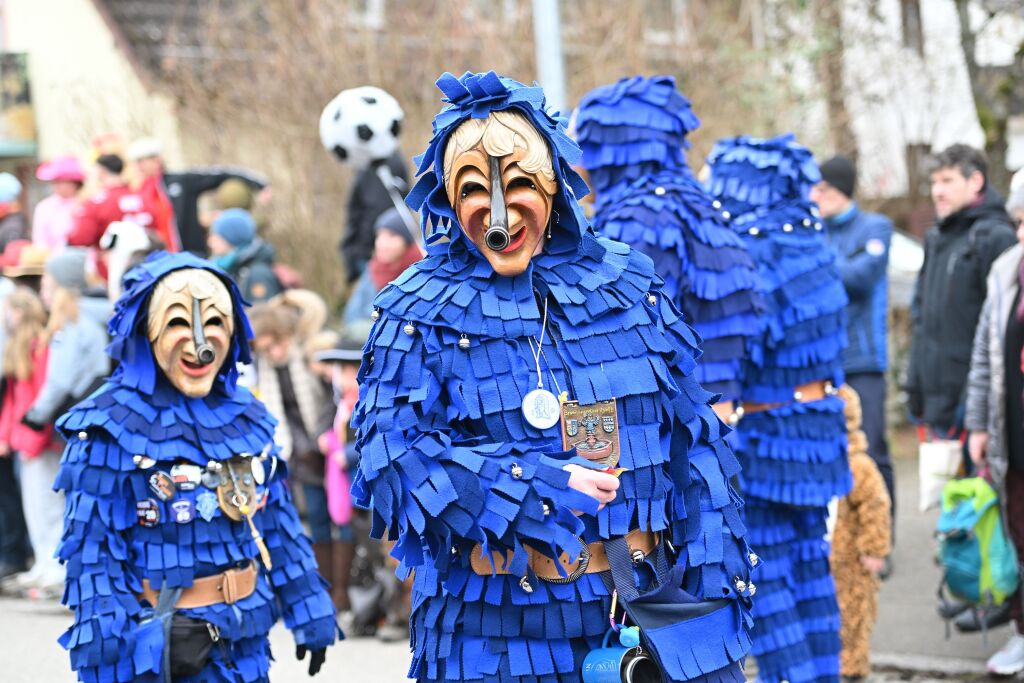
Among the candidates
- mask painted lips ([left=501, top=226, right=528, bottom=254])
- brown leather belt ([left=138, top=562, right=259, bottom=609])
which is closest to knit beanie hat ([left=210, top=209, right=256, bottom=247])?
brown leather belt ([left=138, top=562, right=259, bottom=609])

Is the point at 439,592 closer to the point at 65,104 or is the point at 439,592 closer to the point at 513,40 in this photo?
the point at 513,40

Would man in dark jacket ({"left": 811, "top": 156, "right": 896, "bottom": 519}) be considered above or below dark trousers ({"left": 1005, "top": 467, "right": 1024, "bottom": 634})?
above

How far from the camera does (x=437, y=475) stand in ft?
11.1

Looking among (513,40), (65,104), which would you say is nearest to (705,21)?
(513,40)

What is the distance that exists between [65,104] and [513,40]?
6.67 metres

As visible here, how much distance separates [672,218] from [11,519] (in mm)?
6122

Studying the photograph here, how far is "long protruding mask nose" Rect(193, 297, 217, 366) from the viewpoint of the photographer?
4809mm

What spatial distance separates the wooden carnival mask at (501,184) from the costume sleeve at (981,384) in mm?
3638

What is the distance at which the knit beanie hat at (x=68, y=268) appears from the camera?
906 cm

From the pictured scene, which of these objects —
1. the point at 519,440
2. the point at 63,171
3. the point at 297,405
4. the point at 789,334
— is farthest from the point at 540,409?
the point at 63,171

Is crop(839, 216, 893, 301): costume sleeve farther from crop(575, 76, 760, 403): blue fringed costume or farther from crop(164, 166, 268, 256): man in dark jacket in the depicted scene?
crop(164, 166, 268, 256): man in dark jacket

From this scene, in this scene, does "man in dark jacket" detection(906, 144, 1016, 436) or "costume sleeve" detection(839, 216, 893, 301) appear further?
"costume sleeve" detection(839, 216, 893, 301)

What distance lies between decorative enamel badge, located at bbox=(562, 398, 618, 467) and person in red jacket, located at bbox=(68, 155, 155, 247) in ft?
24.2

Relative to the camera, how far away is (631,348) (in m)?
3.69
